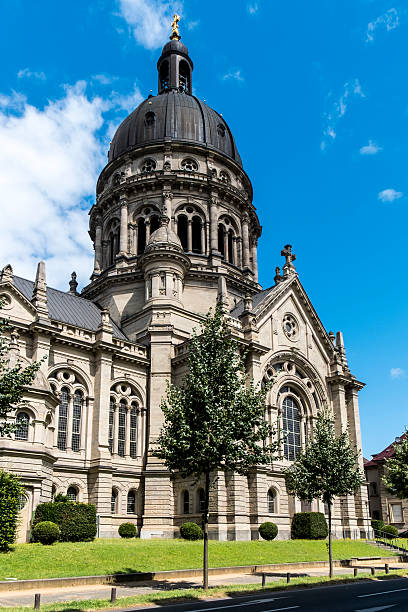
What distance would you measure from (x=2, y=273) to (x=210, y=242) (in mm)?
24053

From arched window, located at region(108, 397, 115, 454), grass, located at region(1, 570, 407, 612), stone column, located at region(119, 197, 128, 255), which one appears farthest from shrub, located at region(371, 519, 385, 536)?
stone column, located at region(119, 197, 128, 255)

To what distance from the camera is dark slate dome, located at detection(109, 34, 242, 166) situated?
62.3 metres

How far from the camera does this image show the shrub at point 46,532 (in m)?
28.4

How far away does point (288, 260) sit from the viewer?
53031 millimetres

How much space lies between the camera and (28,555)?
78.7 ft

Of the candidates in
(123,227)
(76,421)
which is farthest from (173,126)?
(76,421)

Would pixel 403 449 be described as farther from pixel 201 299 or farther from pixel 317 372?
pixel 201 299

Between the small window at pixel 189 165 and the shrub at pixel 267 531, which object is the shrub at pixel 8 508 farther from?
the small window at pixel 189 165

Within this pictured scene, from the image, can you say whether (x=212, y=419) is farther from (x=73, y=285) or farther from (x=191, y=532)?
(x=73, y=285)

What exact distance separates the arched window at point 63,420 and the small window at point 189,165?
2944 centimetres

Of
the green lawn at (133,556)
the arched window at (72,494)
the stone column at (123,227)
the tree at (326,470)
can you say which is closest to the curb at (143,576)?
the green lawn at (133,556)

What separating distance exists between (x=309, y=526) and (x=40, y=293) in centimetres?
2450

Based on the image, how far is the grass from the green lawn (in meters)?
4.59

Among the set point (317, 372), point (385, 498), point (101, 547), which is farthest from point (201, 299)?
point (385, 498)
